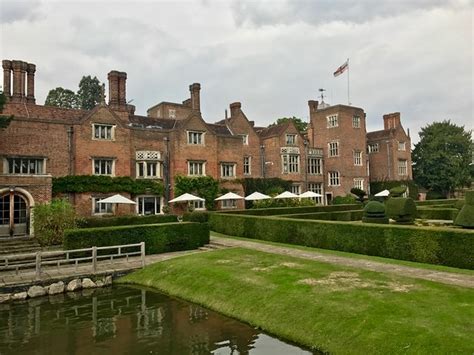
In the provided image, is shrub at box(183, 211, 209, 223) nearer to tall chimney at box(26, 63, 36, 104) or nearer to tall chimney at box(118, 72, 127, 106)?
tall chimney at box(118, 72, 127, 106)

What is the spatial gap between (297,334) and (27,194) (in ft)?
69.5

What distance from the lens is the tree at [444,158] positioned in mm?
53562

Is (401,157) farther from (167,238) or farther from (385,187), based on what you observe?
(167,238)

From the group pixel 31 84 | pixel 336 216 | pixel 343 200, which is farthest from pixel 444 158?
pixel 31 84

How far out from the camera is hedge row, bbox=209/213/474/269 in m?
13.5

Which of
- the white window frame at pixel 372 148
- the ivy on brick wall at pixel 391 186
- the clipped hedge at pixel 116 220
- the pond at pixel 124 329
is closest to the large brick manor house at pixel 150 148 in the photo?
the ivy on brick wall at pixel 391 186

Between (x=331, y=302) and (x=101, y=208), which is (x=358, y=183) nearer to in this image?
(x=101, y=208)

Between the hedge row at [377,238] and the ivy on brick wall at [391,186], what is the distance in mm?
34138

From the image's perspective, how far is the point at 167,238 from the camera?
63.1 ft

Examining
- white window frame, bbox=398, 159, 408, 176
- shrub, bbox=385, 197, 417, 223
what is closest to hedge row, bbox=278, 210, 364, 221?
shrub, bbox=385, 197, 417, 223

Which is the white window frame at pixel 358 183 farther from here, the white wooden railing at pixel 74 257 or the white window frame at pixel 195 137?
the white wooden railing at pixel 74 257

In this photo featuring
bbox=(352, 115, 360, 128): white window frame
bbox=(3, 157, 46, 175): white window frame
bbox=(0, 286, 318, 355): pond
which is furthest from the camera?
bbox=(352, 115, 360, 128): white window frame

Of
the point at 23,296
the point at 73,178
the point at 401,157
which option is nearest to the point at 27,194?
the point at 73,178

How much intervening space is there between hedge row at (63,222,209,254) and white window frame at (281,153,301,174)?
932 inches
